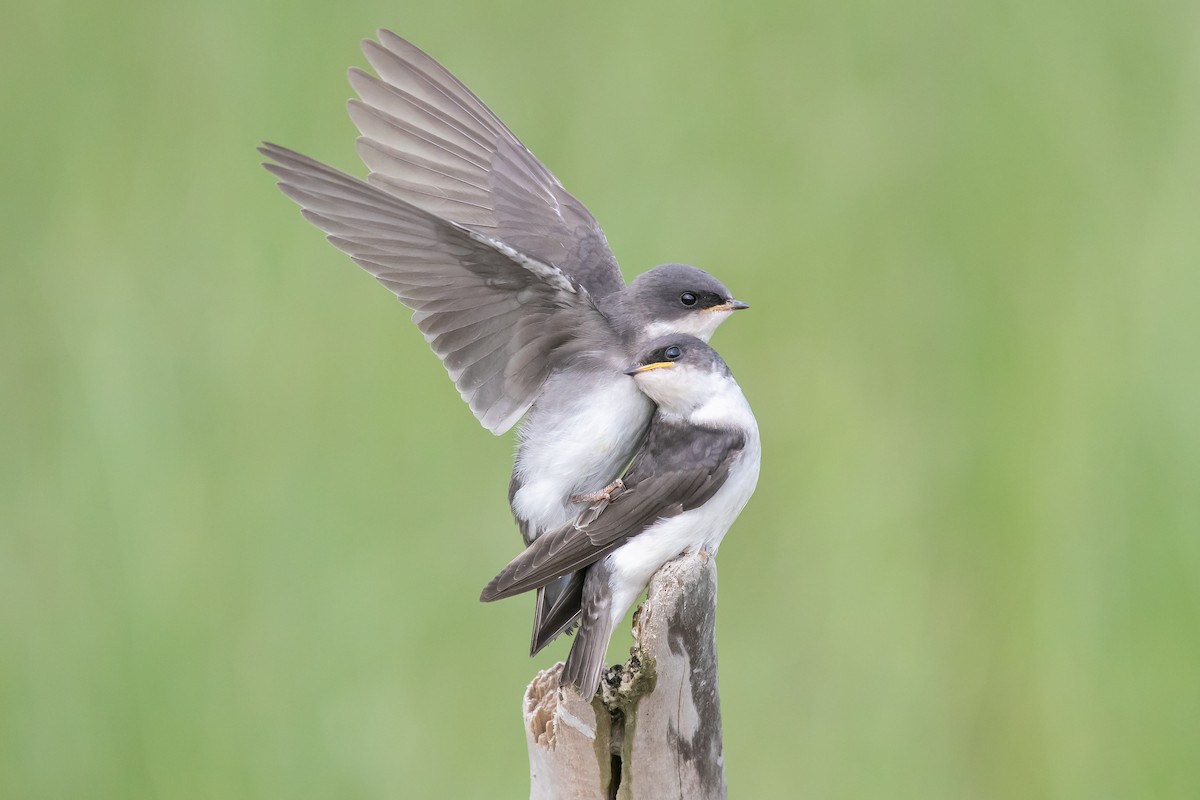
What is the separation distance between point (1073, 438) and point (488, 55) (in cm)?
182

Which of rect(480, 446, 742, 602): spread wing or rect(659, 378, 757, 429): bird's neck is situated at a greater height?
rect(659, 378, 757, 429): bird's neck

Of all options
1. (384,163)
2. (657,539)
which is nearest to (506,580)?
(657,539)

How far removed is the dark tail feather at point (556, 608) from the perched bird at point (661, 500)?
0.02 m

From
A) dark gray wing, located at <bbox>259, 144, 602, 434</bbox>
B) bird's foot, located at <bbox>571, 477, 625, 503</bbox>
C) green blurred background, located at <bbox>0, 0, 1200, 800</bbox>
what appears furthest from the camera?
green blurred background, located at <bbox>0, 0, 1200, 800</bbox>

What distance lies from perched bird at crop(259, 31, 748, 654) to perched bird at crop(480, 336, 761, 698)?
0.08m

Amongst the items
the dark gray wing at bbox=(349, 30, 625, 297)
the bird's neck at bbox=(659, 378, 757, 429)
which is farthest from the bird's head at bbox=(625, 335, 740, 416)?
the dark gray wing at bbox=(349, 30, 625, 297)

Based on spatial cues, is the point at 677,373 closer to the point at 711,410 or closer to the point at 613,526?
the point at 711,410

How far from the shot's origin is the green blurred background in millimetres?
3549

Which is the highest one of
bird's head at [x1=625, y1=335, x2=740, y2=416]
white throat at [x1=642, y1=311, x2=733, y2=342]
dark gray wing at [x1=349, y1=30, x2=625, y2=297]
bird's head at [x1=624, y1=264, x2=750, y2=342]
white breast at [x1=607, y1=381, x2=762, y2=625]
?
dark gray wing at [x1=349, y1=30, x2=625, y2=297]

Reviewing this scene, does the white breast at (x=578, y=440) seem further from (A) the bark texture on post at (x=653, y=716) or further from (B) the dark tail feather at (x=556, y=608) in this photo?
(A) the bark texture on post at (x=653, y=716)

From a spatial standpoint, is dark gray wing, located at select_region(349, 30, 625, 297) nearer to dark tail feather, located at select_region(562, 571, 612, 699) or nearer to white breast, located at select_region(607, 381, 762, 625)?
white breast, located at select_region(607, 381, 762, 625)

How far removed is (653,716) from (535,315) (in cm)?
70

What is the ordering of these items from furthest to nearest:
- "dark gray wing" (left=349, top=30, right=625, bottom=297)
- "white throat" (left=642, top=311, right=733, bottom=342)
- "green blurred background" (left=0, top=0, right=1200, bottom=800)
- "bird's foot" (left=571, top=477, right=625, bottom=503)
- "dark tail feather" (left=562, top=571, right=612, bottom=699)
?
1. "green blurred background" (left=0, top=0, right=1200, bottom=800)
2. "dark gray wing" (left=349, top=30, right=625, bottom=297)
3. "white throat" (left=642, top=311, right=733, bottom=342)
4. "bird's foot" (left=571, top=477, right=625, bottom=503)
5. "dark tail feather" (left=562, top=571, right=612, bottom=699)

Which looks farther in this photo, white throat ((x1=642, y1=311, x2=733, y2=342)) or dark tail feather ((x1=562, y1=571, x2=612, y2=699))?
white throat ((x1=642, y1=311, x2=733, y2=342))
